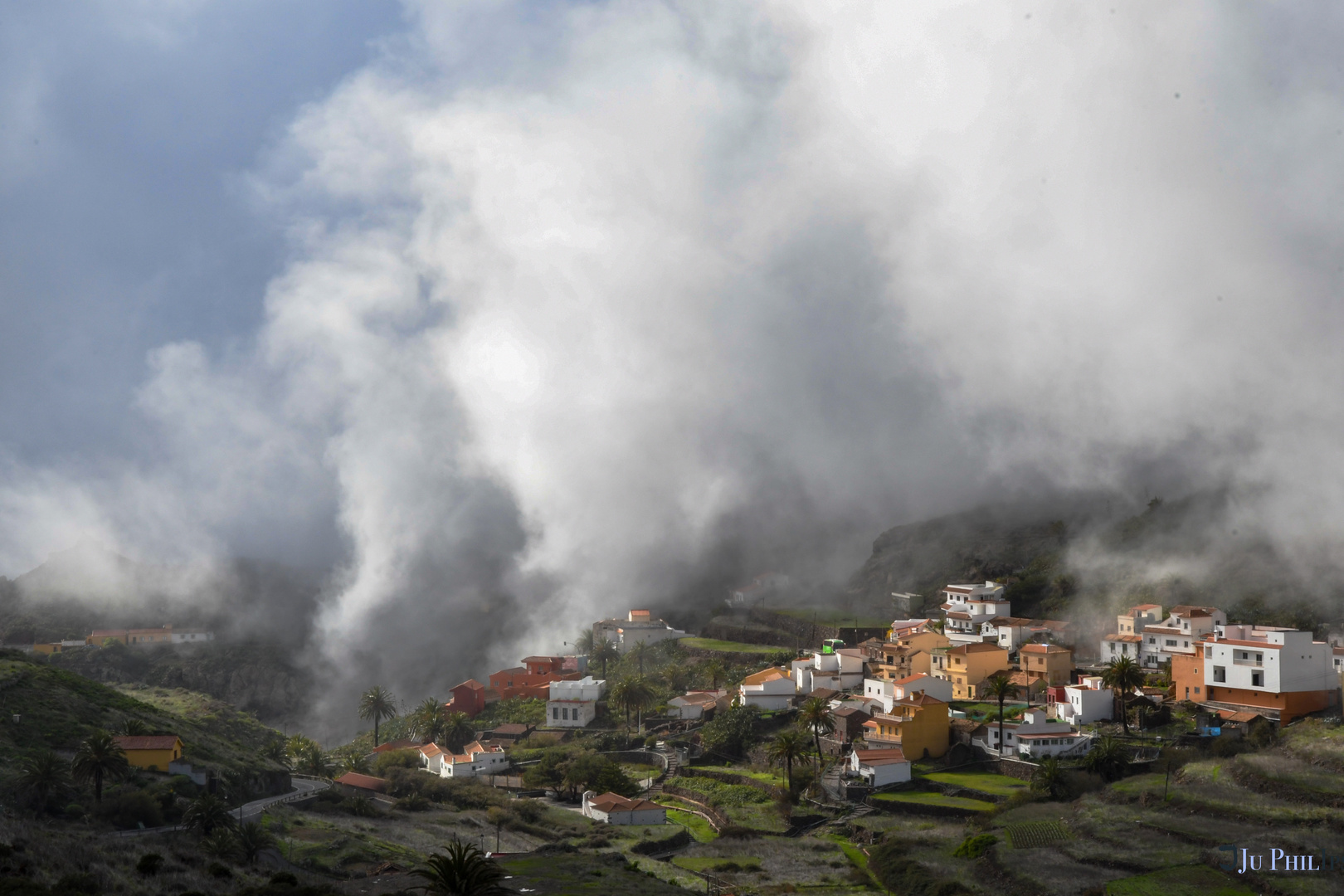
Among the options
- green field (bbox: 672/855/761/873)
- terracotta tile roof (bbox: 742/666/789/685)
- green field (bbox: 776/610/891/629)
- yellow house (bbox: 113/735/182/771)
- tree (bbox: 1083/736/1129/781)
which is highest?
green field (bbox: 776/610/891/629)

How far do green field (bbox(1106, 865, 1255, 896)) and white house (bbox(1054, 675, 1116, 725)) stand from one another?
65.8ft

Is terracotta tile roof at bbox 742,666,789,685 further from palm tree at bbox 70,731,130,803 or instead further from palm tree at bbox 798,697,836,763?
palm tree at bbox 70,731,130,803

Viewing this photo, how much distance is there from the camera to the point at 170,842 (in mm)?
32469

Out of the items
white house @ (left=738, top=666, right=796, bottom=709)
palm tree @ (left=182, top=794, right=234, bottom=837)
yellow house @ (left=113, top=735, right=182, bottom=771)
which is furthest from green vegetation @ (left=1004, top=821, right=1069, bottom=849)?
yellow house @ (left=113, top=735, right=182, bottom=771)

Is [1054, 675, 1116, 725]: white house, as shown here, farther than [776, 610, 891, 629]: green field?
No

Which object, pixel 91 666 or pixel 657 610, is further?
pixel 657 610

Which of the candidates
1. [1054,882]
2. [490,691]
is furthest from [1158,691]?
[490,691]

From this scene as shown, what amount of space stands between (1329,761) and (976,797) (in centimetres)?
1456

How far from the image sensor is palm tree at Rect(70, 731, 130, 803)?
3712cm

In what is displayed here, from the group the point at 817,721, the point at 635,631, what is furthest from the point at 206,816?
the point at 635,631

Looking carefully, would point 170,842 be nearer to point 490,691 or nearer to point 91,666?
point 490,691

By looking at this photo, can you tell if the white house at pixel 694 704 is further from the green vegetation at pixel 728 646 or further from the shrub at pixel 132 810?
the shrub at pixel 132 810

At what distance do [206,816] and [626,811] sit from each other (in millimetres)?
20629

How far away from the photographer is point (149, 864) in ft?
90.4
